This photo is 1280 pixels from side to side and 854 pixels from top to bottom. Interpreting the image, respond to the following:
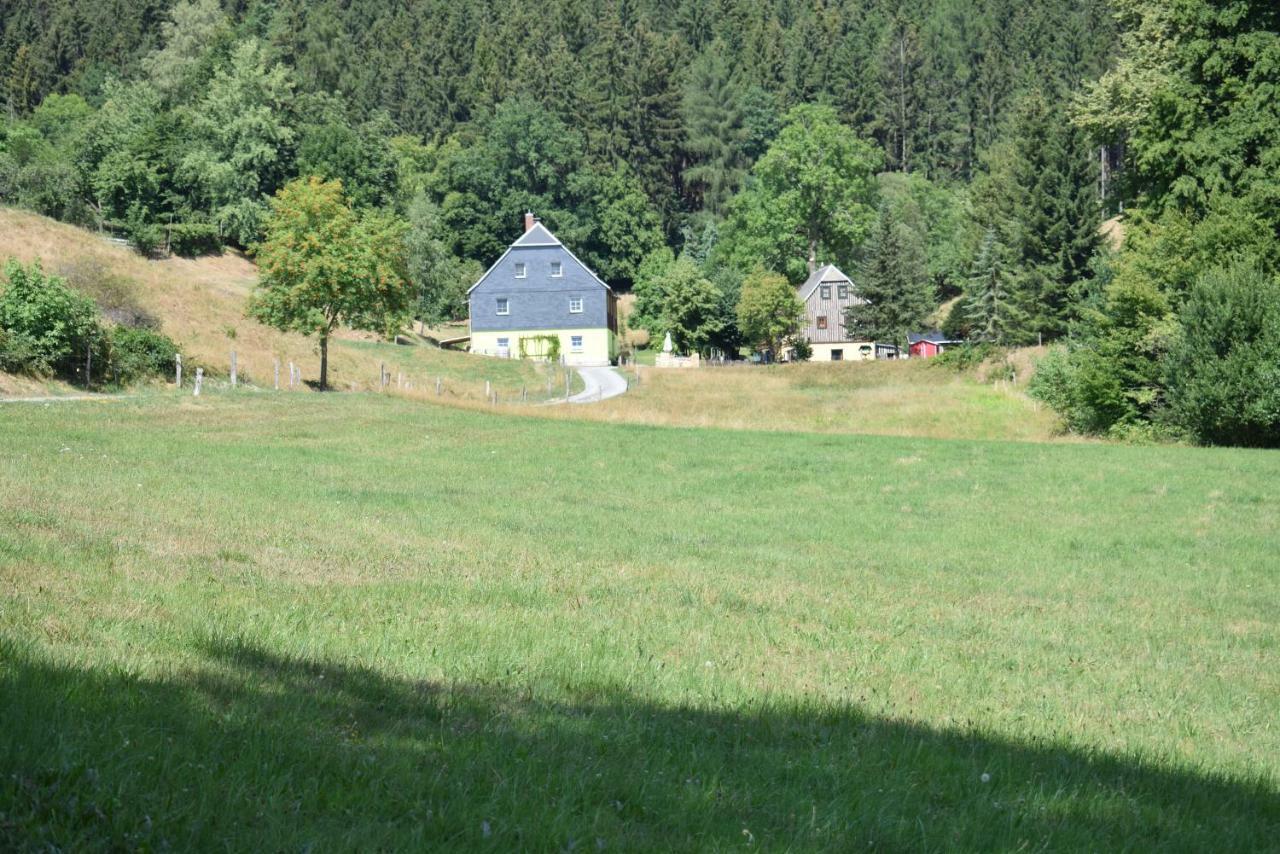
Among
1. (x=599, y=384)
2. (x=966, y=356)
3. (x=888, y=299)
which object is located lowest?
(x=599, y=384)

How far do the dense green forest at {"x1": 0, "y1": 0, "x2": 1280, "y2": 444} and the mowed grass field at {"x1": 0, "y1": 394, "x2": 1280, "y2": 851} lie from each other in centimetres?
2548

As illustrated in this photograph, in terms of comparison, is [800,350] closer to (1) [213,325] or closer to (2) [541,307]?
(2) [541,307]

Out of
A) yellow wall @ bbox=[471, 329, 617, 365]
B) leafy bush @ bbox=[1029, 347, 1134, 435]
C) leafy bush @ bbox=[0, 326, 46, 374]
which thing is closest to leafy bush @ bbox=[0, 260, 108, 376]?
leafy bush @ bbox=[0, 326, 46, 374]

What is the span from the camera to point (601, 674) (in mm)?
8305

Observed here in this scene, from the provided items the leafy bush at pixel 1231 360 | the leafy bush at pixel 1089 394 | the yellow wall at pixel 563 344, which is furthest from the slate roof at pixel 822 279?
the leafy bush at pixel 1231 360

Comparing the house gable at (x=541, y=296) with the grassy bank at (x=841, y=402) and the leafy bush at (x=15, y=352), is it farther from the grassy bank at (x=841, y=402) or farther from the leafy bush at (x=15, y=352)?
the leafy bush at (x=15, y=352)

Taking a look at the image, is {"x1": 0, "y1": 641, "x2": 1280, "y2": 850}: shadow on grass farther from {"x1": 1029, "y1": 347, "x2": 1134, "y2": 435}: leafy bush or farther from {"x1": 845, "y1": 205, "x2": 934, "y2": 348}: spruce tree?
{"x1": 845, "y1": 205, "x2": 934, "y2": 348}: spruce tree

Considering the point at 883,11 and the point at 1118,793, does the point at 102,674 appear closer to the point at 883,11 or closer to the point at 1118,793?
the point at 1118,793

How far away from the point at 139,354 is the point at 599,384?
3133 cm

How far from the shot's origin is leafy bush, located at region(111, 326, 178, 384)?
47.8 meters

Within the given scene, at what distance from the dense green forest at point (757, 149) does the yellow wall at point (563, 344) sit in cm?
568

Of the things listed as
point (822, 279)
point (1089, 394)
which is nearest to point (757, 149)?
point (822, 279)

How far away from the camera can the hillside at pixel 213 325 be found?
58156mm

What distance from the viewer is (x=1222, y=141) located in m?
44.3
